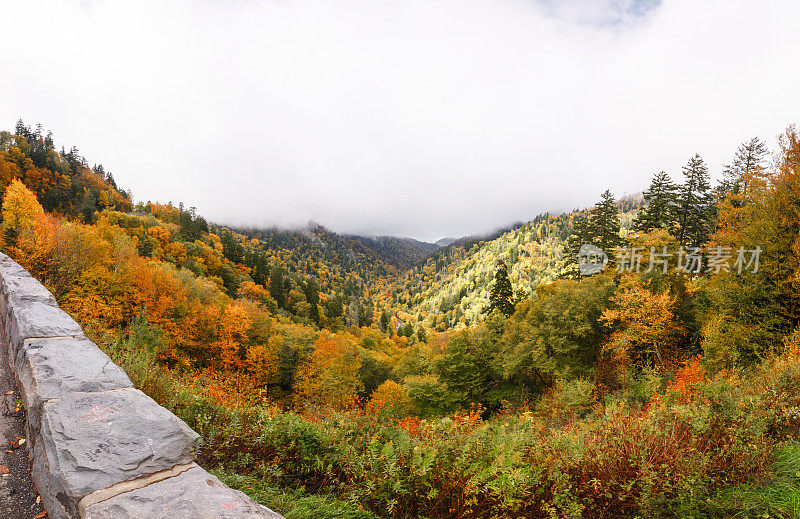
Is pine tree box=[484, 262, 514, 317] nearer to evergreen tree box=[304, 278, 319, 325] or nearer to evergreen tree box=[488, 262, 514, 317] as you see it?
evergreen tree box=[488, 262, 514, 317]

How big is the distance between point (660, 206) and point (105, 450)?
41.0 metres

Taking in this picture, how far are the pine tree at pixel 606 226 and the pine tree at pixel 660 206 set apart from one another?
2272mm

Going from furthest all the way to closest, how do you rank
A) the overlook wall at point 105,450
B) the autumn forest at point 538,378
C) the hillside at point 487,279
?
the hillside at point 487,279, the autumn forest at point 538,378, the overlook wall at point 105,450

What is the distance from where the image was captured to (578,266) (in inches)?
1331

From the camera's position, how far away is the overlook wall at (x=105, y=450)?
271 centimetres

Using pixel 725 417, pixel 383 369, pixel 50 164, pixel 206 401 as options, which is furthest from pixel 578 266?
pixel 50 164

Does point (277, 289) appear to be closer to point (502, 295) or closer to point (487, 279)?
point (502, 295)

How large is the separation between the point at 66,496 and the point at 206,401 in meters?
3.77

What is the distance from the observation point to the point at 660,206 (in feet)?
101

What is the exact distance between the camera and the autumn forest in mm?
4449

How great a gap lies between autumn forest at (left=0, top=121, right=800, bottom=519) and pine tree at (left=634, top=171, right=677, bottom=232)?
8.2 inches

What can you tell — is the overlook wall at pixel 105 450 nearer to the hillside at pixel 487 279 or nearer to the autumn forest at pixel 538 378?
the autumn forest at pixel 538 378

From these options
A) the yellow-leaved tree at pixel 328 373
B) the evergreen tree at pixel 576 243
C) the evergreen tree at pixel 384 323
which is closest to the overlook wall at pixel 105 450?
the yellow-leaved tree at pixel 328 373
